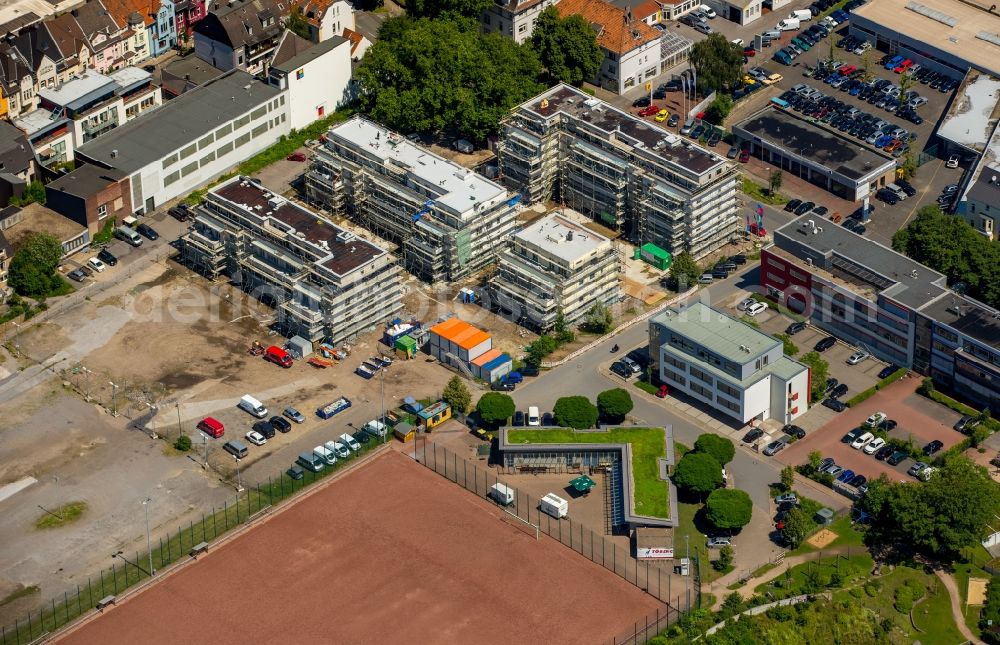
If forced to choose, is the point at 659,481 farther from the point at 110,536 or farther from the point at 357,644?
the point at 110,536

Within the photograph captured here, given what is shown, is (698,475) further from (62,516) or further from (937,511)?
(62,516)

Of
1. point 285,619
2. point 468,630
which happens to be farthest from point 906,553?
point 285,619

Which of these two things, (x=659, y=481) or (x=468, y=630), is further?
(x=659, y=481)

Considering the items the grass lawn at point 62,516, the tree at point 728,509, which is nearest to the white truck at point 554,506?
the tree at point 728,509

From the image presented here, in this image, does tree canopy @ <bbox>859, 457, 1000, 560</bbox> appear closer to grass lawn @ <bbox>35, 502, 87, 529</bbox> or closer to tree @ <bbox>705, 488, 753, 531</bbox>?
tree @ <bbox>705, 488, 753, 531</bbox>

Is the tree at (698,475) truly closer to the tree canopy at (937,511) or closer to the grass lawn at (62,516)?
the tree canopy at (937,511)

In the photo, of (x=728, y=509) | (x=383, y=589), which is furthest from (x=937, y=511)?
(x=383, y=589)
